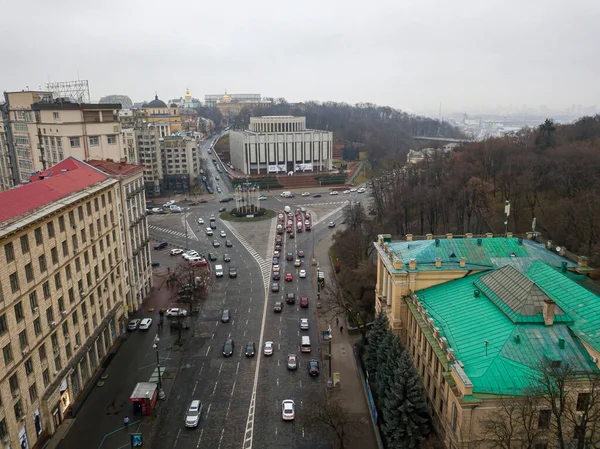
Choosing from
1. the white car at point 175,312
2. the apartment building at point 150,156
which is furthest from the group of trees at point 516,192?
the apartment building at point 150,156

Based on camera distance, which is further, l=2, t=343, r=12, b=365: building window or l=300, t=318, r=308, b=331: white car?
l=300, t=318, r=308, b=331: white car

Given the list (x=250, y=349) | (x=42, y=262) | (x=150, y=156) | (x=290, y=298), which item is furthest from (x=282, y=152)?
(x=42, y=262)

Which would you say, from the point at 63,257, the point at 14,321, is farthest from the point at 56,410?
the point at 63,257

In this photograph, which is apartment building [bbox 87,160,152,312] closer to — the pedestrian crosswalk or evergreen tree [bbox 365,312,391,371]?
the pedestrian crosswalk

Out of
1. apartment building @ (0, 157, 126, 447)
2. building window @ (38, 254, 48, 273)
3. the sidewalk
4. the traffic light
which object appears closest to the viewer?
apartment building @ (0, 157, 126, 447)

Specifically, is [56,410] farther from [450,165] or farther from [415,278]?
[450,165]

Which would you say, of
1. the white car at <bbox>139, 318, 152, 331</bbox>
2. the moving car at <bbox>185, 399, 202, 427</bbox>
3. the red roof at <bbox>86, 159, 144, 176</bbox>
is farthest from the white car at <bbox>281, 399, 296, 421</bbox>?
the red roof at <bbox>86, 159, 144, 176</bbox>
